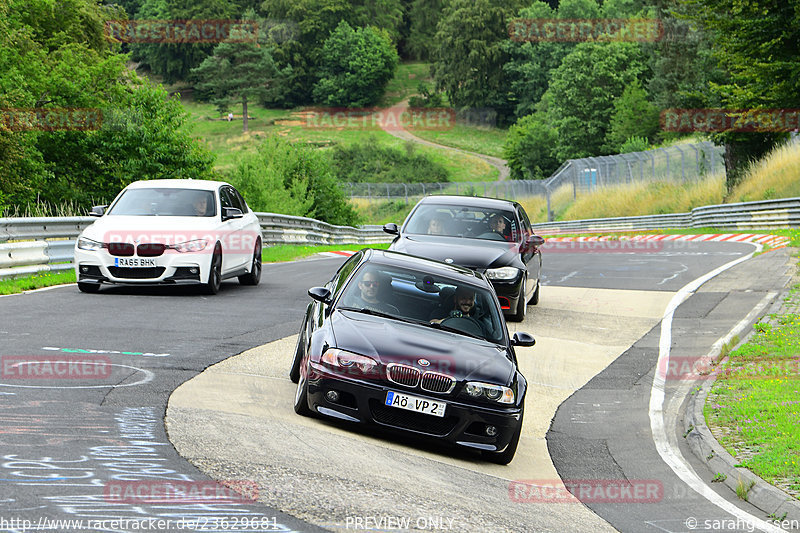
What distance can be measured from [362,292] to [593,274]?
1522 centimetres

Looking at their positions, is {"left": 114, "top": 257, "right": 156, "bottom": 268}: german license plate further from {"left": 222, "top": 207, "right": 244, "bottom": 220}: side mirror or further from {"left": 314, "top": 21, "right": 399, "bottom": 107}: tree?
{"left": 314, "top": 21, "right": 399, "bottom": 107}: tree

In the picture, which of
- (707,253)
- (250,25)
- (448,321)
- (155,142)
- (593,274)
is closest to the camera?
(448,321)

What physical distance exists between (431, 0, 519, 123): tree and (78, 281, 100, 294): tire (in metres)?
134

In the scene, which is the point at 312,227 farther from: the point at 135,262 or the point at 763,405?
the point at 763,405

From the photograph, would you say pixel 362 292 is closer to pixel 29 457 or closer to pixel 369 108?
pixel 29 457

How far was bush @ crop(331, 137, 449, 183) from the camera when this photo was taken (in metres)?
112

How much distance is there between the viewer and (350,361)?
771 centimetres

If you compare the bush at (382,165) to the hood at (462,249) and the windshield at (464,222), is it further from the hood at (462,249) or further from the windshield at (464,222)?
the hood at (462,249)

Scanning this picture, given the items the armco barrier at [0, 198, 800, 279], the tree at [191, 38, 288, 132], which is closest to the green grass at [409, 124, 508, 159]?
the tree at [191, 38, 288, 132]

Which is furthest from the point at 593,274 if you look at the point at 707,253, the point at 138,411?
the point at 138,411

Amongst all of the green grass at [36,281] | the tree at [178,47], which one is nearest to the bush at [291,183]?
the green grass at [36,281]

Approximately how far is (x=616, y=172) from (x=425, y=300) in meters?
50.7

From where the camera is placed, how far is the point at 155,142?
40.4 meters
